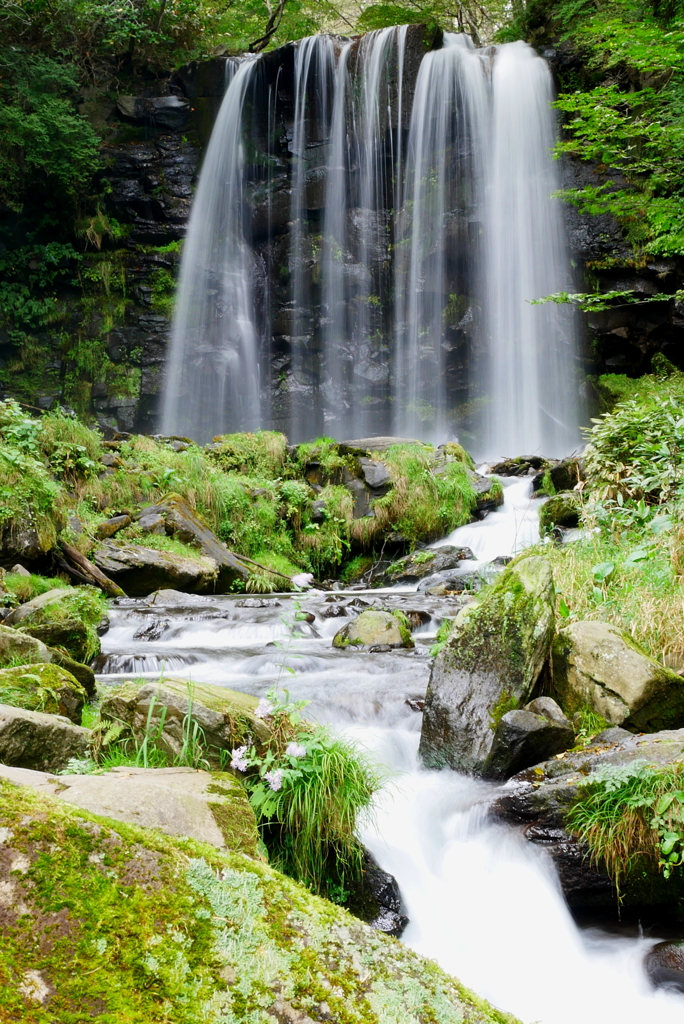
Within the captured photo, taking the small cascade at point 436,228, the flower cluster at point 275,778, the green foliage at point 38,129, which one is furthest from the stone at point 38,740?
the green foliage at point 38,129

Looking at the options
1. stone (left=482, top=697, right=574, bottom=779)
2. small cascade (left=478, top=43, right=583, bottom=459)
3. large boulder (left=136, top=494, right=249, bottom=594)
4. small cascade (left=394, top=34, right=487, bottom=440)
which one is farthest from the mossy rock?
small cascade (left=394, top=34, right=487, bottom=440)

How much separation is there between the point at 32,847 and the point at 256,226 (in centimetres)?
2039

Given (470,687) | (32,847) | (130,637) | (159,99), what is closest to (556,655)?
(470,687)

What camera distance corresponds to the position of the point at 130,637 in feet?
21.4

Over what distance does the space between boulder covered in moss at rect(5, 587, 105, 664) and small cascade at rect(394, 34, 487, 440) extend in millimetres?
13495

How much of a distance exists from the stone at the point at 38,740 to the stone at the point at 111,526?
6392 millimetres

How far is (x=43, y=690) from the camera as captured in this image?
128 inches

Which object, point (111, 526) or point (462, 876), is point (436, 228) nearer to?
point (111, 526)

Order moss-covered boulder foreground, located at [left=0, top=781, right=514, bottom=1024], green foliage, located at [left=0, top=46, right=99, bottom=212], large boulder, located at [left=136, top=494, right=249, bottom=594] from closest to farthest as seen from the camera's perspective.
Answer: moss-covered boulder foreground, located at [left=0, top=781, right=514, bottom=1024] < large boulder, located at [left=136, top=494, right=249, bottom=594] < green foliage, located at [left=0, top=46, right=99, bottom=212]

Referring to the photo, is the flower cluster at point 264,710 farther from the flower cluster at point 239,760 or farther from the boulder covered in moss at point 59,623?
the boulder covered in moss at point 59,623

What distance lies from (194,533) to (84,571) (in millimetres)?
1867

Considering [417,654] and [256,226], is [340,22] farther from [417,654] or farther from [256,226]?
[417,654]

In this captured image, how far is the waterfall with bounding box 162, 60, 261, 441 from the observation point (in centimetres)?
1925

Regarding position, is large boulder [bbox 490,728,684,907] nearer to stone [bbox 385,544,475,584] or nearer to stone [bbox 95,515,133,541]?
stone [bbox 385,544,475,584]
